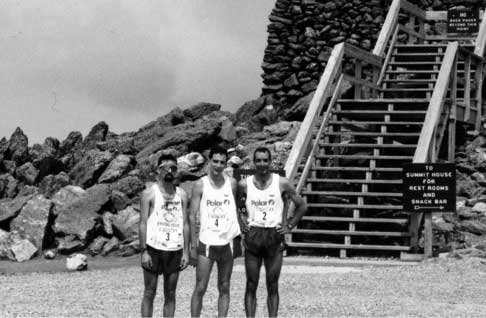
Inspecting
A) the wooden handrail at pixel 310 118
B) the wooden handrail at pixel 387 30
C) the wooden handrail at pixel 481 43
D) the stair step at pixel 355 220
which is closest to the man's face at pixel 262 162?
the wooden handrail at pixel 310 118

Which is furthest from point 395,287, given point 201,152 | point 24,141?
point 24,141

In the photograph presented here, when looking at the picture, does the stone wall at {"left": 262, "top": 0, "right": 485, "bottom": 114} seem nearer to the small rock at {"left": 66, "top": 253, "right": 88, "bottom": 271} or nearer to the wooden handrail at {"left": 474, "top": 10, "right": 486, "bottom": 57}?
the wooden handrail at {"left": 474, "top": 10, "right": 486, "bottom": 57}

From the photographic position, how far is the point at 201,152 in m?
23.6

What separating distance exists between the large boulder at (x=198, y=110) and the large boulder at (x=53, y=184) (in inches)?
157

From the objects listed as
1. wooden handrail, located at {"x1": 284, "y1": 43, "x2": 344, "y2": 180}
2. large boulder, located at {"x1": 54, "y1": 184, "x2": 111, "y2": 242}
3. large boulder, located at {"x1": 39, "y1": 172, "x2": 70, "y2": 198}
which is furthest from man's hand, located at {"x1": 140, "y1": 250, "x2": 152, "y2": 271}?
large boulder, located at {"x1": 39, "y1": 172, "x2": 70, "y2": 198}

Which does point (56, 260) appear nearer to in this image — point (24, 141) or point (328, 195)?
point (328, 195)

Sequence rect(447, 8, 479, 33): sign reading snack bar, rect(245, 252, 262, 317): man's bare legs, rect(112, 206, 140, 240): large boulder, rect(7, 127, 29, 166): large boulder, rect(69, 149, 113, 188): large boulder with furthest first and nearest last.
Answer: rect(7, 127, 29, 166): large boulder → rect(447, 8, 479, 33): sign reading snack bar → rect(69, 149, 113, 188): large boulder → rect(112, 206, 140, 240): large boulder → rect(245, 252, 262, 317): man's bare legs

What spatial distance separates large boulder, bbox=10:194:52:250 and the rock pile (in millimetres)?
19

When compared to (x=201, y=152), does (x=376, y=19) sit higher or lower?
higher

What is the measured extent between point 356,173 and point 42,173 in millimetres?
10183

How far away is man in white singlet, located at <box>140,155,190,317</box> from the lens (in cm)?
848

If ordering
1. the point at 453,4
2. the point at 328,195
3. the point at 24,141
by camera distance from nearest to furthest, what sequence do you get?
the point at 328,195 < the point at 453,4 < the point at 24,141

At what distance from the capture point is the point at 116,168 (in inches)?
918

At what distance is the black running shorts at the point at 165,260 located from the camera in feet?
27.9
